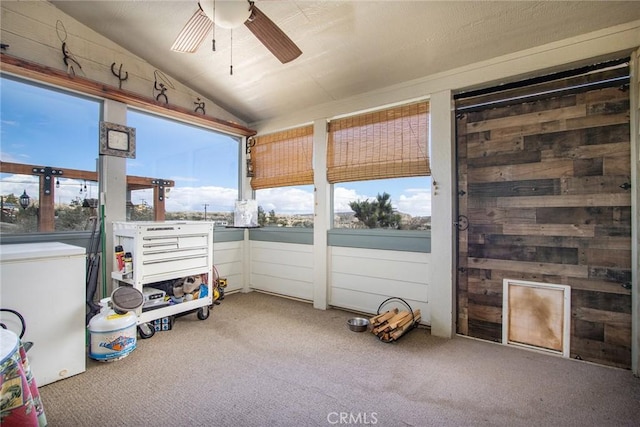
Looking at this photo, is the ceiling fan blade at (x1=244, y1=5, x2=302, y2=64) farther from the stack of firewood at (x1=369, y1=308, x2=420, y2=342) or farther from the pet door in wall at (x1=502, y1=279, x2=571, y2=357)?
the pet door in wall at (x1=502, y1=279, x2=571, y2=357)

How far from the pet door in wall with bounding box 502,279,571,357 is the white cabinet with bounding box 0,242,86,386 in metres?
3.37

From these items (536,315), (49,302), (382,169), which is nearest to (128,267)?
(49,302)

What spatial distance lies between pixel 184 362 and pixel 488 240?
275 centimetres

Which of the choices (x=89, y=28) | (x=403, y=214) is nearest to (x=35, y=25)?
(x=89, y=28)

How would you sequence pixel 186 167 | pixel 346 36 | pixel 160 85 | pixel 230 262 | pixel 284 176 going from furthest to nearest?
1. pixel 230 262
2. pixel 284 176
3. pixel 186 167
4. pixel 160 85
5. pixel 346 36

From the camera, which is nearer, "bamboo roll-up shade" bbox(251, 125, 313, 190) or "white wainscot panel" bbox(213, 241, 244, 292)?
"bamboo roll-up shade" bbox(251, 125, 313, 190)

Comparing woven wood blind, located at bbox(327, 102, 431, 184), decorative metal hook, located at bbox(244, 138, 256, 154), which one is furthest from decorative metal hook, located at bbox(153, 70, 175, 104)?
woven wood blind, located at bbox(327, 102, 431, 184)

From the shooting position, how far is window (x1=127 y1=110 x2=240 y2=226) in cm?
336

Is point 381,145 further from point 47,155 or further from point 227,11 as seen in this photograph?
point 47,155

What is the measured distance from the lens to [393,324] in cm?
265

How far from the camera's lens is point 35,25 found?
2.58 m

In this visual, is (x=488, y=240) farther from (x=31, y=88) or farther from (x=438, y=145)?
→ (x=31, y=88)

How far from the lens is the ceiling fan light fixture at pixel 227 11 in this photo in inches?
70.8

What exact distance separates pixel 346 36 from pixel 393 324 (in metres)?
2.53
